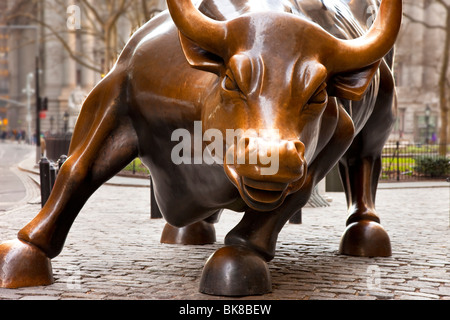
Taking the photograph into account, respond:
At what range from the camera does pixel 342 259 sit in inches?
231

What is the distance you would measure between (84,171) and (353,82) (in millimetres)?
1958

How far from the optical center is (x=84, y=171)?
181 inches

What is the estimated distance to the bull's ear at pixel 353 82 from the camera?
13.0ft

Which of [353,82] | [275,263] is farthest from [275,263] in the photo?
[353,82]

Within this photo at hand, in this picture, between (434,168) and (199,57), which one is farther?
(434,168)

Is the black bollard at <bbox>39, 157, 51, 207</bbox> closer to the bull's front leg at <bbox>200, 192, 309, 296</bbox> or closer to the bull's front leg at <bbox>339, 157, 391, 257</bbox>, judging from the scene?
the bull's front leg at <bbox>339, 157, 391, 257</bbox>

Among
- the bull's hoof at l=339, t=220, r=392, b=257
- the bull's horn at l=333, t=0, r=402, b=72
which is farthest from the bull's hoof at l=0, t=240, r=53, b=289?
the bull's hoof at l=339, t=220, r=392, b=257

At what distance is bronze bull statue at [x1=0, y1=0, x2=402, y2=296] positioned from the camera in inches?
142

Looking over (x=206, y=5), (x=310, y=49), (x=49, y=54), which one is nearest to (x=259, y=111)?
(x=310, y=49)

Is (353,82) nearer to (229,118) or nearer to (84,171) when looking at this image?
(229,118)

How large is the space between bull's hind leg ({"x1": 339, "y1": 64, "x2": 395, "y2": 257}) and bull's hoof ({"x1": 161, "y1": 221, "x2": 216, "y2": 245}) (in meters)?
1.39

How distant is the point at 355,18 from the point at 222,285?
305cm

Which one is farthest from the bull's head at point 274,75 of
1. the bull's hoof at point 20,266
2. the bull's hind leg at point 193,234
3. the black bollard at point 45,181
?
the black bollard at point 45,181
